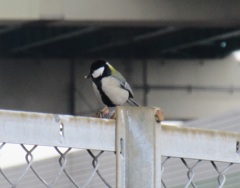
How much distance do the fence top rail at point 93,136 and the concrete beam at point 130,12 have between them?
1334 centimetres

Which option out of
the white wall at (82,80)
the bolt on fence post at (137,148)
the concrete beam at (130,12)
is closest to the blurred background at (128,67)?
the white wall at (82,80)

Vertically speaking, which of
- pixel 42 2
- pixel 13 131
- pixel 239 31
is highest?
pixel 239 31

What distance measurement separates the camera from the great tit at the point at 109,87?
199 inches

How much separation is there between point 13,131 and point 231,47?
19.1 metres

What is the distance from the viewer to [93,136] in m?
1.93

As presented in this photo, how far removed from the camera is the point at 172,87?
20.2 meters

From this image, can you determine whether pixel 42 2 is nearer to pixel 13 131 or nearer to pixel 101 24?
pixel 101 24

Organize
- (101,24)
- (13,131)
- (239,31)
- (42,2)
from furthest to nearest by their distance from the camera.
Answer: (239,31)
(101,24)
(42,2)
(13,131)

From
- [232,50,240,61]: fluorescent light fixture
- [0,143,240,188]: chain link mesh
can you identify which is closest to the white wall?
[232,50,240,61]: fluorescent light fixture

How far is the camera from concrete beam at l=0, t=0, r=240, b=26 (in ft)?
51.0

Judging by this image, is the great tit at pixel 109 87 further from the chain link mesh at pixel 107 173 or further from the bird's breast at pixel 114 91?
the chain link mesh at pixel 107 173

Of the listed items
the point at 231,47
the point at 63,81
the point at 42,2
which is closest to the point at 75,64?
the point at 63,81

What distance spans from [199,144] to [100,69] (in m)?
3.02

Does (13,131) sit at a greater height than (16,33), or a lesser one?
lesser
